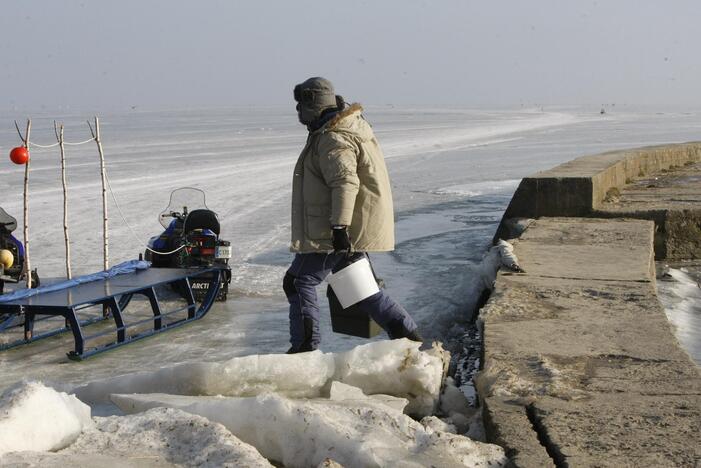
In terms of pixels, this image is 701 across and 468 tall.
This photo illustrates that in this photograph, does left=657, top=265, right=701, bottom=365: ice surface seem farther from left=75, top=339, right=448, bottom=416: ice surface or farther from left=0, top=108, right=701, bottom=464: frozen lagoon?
left=75, top=339, right=448, bottom=416: ice surface

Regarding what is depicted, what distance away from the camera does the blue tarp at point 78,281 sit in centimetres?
675

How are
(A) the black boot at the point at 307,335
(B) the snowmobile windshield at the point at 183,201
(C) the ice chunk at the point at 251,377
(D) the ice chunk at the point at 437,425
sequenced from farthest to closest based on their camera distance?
(B) the snowmobile windshield at the point at 183,201 → (A) the black boot at the point at 307,335 → (C) the ice chunk at the point at 251,377 → (D) the ice chunk at the point at 437,425

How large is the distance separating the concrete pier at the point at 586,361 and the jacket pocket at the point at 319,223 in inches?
39.3

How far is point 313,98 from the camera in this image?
5.45m

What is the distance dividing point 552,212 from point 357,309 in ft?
16.1

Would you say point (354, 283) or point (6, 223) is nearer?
point (354, 283)

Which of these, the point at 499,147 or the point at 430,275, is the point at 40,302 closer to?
the point at 430,275

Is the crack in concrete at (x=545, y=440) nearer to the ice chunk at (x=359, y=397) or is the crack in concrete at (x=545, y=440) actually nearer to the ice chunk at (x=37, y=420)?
the ice chunk at (x=359, y=397)

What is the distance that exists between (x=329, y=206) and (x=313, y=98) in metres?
0.62

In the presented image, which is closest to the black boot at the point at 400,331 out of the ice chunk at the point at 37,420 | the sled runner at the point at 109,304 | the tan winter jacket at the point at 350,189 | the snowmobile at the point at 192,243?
the tan winter jacket at the point at 350,189

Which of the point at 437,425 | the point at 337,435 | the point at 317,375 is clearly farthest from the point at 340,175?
the point at 337,435

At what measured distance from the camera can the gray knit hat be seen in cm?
545

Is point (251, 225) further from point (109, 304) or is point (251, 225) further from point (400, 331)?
point (400, 331)

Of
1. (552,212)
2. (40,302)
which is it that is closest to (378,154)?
(40,302)
